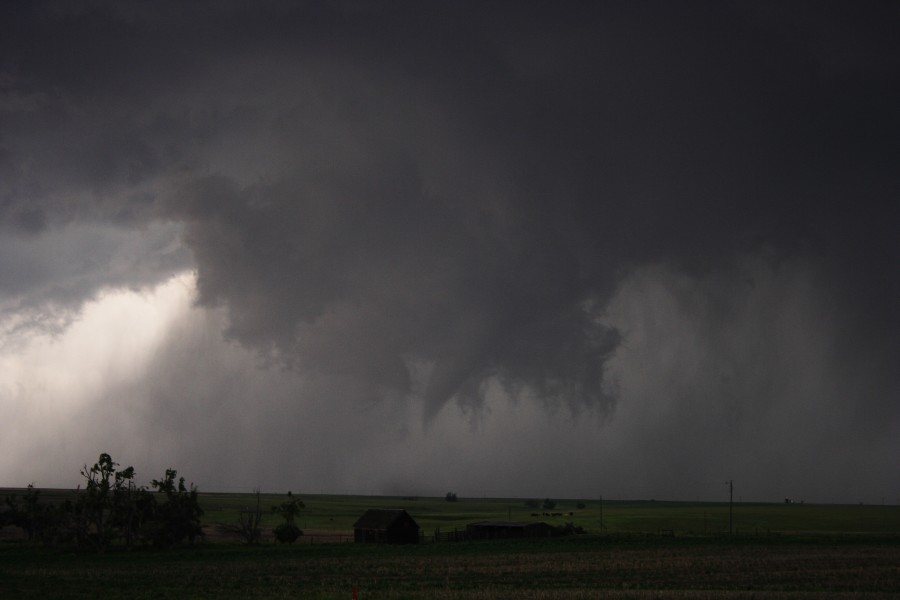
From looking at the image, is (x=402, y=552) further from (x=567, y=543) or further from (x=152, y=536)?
(x=152, y=536)

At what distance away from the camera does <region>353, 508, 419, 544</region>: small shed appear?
306 ft

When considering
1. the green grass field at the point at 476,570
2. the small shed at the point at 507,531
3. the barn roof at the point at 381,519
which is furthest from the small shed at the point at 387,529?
the small shed at the point at 507,531

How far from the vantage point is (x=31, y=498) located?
96.2m

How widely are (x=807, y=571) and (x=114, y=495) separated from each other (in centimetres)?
7048

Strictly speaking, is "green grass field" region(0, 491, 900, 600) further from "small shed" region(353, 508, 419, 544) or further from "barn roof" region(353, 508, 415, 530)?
"barn roof" region(353, 508, 415, 530)

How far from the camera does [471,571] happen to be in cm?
5366

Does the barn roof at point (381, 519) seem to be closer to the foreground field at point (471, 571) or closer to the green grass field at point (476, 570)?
the green grass field at point (476, 570)

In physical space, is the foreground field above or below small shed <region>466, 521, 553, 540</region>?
above

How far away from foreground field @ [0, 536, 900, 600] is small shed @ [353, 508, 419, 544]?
10.7 m

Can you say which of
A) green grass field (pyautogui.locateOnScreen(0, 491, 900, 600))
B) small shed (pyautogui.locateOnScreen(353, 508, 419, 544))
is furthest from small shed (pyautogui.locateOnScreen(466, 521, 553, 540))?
green grass field (pyautogui.locateOnScreen(0, 491, 900, 600))

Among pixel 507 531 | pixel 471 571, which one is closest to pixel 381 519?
pixel 507 531

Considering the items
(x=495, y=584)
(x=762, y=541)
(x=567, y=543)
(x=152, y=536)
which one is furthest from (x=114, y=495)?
(x=762, y=541)

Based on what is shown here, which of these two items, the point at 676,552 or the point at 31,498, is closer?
the point at 676,552

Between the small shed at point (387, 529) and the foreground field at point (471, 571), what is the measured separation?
1073 centimetres
